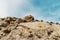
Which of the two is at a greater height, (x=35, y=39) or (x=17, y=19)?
(x=17, y=19)

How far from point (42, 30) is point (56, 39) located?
206 cm

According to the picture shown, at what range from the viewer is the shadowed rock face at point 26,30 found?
22594 mm

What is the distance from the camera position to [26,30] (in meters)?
23.5

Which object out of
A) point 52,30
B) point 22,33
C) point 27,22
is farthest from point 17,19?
point 52,30

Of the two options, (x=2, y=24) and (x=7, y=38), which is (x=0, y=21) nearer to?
(x=2, y=24)

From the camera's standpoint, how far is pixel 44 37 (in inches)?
895

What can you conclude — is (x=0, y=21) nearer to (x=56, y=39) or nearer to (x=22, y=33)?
(x=22, y=33)

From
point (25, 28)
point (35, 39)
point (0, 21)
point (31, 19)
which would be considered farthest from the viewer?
point (31, 19)

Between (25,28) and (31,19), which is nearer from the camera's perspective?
(25,28)

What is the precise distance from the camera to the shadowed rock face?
74.1 feet

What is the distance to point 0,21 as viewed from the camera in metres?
25.6

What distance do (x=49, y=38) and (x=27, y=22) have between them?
4.99 metres

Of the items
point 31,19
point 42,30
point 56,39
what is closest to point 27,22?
point 31,19

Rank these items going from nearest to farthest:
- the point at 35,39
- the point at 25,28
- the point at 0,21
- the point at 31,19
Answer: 1. the point at 35,39
2. the point at 25,28
3. the point at 0,21
4. the point at 31,19
